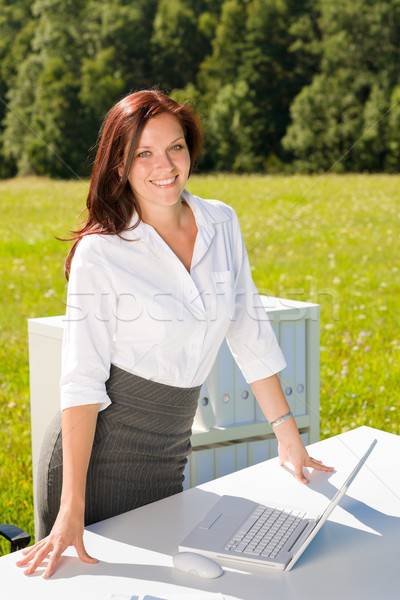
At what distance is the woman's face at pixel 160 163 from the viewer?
5.56 ft

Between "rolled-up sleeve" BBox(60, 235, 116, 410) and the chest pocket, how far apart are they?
0.87 ft

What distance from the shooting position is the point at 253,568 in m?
1.39

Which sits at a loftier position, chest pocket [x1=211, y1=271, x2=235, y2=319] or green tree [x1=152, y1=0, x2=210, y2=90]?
green tree [x1=152, y1=0, x2=210, y2=90]

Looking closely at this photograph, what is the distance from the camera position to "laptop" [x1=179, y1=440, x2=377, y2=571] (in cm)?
141

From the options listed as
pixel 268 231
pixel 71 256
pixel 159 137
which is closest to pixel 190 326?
pixel 71 256

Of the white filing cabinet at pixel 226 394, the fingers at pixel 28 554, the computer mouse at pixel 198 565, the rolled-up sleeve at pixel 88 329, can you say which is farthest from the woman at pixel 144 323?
the white filing cabinet at pixel 226 394

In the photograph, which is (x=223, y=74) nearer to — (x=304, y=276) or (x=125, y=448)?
(x=304, y=276)

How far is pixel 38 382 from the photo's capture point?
2504mm

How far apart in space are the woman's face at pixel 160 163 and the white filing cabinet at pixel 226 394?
791mm

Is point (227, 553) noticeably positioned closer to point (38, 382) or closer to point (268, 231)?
point (38, 382)

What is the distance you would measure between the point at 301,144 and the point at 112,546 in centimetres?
1978

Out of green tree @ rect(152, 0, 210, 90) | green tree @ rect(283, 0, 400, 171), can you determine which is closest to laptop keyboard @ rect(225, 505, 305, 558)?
green tree @ rect(283, 0, 400, 171)

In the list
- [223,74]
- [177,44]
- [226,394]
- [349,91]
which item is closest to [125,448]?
[226,394]

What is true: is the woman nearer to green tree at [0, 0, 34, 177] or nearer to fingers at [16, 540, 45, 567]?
fingers at [16, 540, 45, 567]
